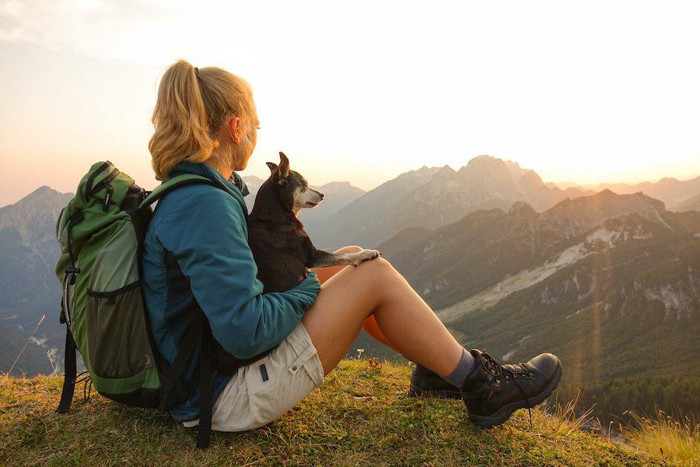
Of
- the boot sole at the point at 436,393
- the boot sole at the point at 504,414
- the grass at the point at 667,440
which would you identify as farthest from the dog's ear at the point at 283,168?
the grass at the point at 667,440

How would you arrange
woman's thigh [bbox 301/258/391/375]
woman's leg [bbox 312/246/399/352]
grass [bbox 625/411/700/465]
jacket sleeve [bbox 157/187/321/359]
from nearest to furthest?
jacket sleeve [bbox 157/187/321/359]
woman's thigh [bbox 301/258/391/375]
grass [bbox 625/411/700/465]
woman's leg [bbox 312/246/399/352]

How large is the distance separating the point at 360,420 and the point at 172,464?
77.3 inches

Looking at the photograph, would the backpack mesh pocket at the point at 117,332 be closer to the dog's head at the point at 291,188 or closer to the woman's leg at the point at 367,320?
the woman's leg at the point at 367,320

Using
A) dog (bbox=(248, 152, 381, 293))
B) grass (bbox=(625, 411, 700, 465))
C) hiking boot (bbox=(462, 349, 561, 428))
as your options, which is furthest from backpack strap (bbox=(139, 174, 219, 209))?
grass (bbox=(625, 411, 700, 465))

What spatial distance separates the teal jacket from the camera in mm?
3295

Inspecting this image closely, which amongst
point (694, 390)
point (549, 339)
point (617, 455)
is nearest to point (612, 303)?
point (549, 339)

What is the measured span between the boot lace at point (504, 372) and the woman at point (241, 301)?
0.01 metres

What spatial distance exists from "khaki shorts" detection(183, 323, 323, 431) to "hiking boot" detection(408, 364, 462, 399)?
1.88 metres

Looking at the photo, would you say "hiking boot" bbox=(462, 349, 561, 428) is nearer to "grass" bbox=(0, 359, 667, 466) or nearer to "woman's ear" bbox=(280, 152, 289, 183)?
"grass" bbox=(0, 359, 667, 466)

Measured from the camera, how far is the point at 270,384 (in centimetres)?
384

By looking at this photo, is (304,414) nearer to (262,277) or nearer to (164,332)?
(262,277)

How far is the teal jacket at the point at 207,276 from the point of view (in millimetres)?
3295

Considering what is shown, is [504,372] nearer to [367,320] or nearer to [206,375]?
[367,320]

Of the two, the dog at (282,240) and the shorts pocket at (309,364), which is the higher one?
the dog at (282,240)
